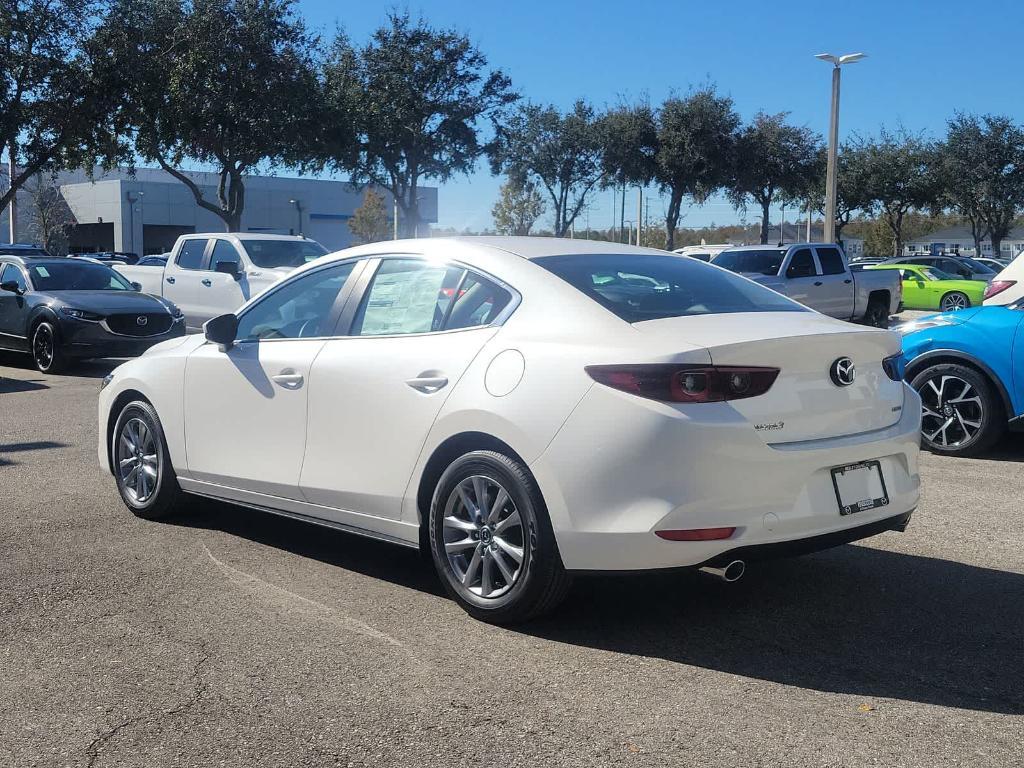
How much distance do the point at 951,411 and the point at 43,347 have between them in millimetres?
11266

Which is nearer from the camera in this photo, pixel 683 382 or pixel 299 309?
pixel 683 382

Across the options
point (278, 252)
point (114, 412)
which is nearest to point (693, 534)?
point (114, 412)

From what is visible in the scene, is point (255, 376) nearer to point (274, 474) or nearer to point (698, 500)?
point (274, 474)

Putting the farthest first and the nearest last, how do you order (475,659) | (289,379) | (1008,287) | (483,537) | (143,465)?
(1008,287) → (143,465) → (289,379) → (483,537) → (475,659)

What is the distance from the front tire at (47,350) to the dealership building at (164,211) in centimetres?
5083

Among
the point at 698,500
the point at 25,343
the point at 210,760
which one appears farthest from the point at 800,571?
the point at 25,343

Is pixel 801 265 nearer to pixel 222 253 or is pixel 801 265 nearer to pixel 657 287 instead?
pixel 222 253

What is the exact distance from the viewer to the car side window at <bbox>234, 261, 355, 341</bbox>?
18.1ft

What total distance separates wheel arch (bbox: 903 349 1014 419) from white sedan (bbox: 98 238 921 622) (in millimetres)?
3825

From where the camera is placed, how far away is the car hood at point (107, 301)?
14.8 metres

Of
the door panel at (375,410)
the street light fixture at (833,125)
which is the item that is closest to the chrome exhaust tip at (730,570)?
the door panel at (375,410)

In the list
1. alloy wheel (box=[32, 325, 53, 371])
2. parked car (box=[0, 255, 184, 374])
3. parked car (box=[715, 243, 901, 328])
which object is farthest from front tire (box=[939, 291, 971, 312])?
alloy wheel (box=[32, 325, 53, 371])

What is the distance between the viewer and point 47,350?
1479cm

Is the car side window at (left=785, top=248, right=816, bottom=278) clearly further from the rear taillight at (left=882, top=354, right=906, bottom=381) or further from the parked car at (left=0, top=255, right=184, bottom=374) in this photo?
the rear taillight at (left=882, top=354, right=906, bottom=381)
